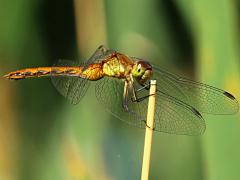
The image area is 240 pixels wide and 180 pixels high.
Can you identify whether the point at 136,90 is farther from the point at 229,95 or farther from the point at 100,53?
the point at 229,95

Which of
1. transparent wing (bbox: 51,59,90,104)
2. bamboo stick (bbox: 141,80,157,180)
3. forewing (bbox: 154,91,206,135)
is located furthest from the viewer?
transparent wing (bbox: 51,59,90,104)

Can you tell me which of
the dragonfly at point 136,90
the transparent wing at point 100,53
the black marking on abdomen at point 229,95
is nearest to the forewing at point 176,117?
the dragonfly at point 136,90

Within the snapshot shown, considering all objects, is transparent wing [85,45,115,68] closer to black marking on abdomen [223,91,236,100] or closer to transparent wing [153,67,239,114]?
transparent wing [153,67,239,114]

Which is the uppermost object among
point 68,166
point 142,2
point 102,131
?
point 142,2

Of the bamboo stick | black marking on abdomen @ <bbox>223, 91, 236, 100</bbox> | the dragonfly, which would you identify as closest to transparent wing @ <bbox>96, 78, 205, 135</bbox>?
the dragonfly

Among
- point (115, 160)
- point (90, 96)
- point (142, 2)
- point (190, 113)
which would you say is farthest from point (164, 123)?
point (142, 2)

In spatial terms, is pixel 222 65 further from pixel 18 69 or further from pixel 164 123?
pixel 18 69

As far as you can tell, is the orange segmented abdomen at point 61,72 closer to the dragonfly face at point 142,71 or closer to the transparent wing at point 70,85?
the transparent wing at point 70,85

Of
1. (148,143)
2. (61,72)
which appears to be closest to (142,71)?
(61,72)
